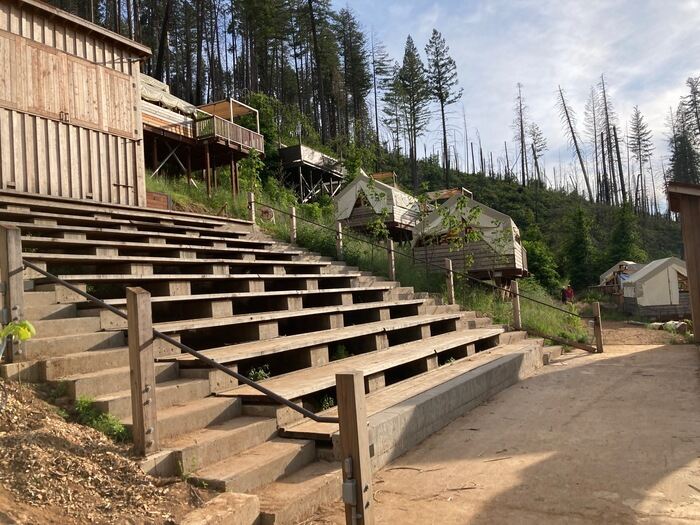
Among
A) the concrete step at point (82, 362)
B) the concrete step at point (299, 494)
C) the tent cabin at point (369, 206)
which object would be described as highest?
the tent cabin at point (369, 206)

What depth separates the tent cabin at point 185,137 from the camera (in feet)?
62.7

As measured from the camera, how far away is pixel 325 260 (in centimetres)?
1212

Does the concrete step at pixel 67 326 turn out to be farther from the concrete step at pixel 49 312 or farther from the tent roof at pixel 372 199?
the tent roof at pixel 372 199

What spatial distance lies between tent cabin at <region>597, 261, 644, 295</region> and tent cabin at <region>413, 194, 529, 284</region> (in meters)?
15.3

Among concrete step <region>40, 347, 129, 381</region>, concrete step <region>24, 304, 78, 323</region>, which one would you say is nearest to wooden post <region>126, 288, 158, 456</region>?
concrete step <region>40, 347, 129, 381</region>

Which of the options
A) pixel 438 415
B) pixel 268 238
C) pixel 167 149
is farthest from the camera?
pixel 167 149

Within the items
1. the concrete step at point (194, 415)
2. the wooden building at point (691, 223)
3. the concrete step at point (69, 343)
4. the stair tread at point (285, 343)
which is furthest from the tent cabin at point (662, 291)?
the concrete step at point (69, 343)

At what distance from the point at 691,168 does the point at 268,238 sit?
60089 mm

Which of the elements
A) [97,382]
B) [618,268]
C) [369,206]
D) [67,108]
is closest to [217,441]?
[97,382]

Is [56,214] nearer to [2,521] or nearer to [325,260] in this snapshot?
[325,260]

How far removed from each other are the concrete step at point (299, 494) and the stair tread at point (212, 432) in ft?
1.76

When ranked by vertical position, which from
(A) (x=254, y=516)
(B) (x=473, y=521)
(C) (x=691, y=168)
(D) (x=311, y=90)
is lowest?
(B) (x=473, y=521)

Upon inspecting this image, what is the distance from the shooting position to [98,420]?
3.57m

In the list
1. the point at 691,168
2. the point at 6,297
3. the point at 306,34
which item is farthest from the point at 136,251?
the point at 691,168
